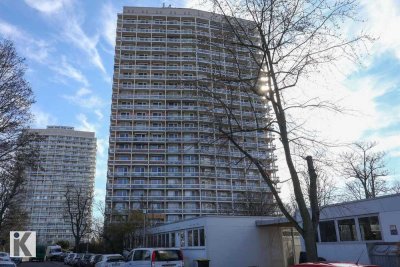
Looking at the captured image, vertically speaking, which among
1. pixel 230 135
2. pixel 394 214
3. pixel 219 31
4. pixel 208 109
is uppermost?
pixel 219 31

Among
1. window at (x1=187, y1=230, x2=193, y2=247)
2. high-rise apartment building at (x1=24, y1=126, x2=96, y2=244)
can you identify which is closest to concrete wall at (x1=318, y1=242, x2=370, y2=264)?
window at (x1=187, y1=230, x2=193, y2=247)

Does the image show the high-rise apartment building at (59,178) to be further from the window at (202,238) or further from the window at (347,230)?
the window at (347,230)

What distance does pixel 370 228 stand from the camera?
17.3 meters

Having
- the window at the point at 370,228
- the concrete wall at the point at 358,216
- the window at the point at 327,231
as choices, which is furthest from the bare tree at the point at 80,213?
the window at the point at 370,228

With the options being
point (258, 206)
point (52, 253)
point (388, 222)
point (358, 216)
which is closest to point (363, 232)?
point (358, 216)

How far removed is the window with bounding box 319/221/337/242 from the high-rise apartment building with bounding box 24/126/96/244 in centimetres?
8546

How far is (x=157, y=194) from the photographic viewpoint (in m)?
78.0

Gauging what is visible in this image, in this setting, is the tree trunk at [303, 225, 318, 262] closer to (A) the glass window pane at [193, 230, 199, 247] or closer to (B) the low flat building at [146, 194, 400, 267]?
(B) the low flat building at [146, 194, 400, 267]

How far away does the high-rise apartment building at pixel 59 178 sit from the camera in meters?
101

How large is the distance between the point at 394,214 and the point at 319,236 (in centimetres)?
534

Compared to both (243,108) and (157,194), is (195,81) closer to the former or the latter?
(243,108)

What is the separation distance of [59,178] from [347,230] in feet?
316

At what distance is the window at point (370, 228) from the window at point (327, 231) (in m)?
1.95

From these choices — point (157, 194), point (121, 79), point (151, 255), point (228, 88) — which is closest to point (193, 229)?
point (151, 255)
